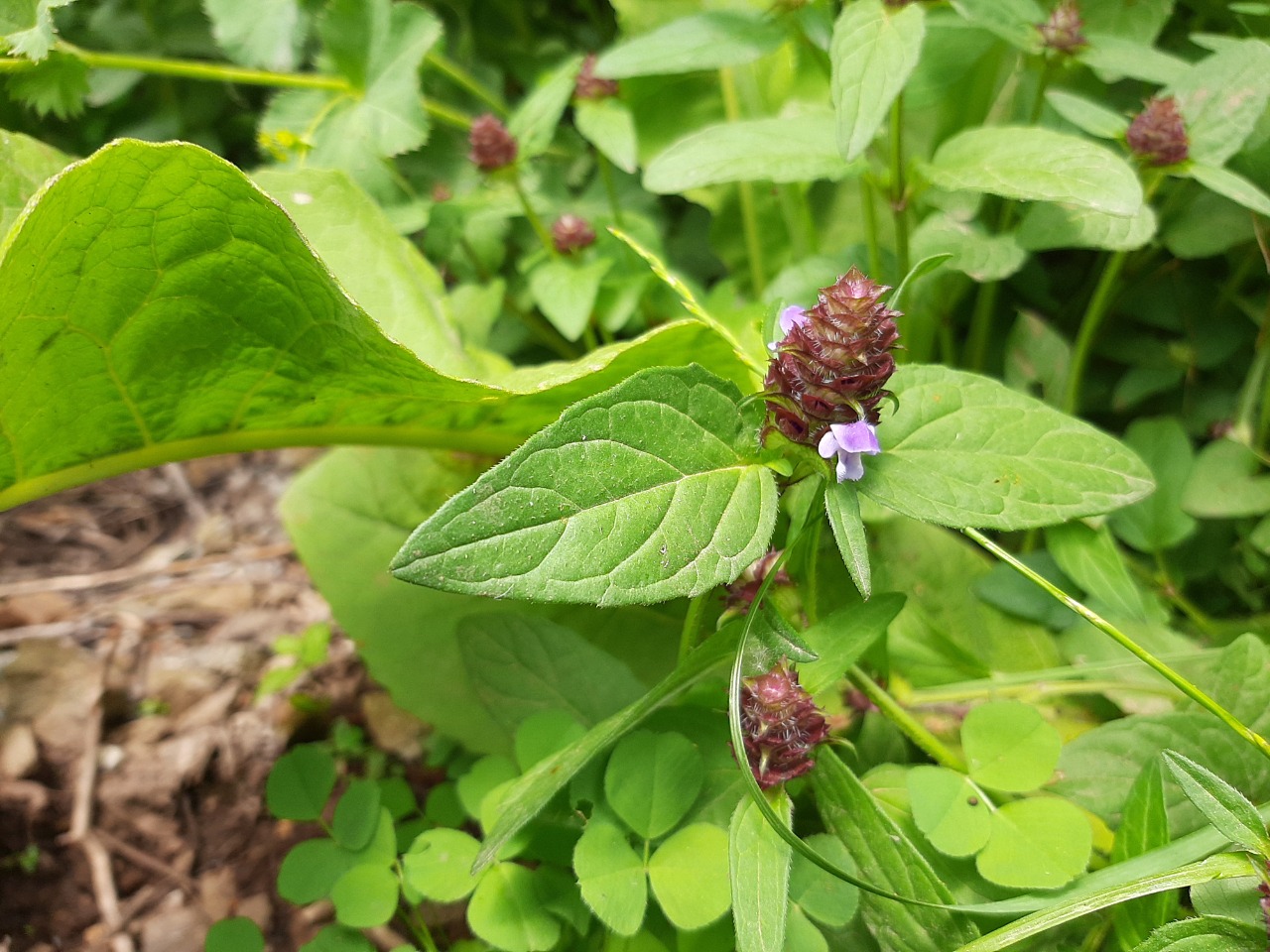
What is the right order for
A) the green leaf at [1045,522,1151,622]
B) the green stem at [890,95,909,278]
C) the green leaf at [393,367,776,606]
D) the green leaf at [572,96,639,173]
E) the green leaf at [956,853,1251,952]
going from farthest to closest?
the green leaf at [572,96,639,173] < the green stem at [890,95,909,278] < the green leaf at [1045,522,1151,622] < the green leaf at [956,853,1251,952] < the green leaf at [393,367,776,606]

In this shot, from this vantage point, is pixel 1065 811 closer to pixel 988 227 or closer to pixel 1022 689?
pixel 1022 689

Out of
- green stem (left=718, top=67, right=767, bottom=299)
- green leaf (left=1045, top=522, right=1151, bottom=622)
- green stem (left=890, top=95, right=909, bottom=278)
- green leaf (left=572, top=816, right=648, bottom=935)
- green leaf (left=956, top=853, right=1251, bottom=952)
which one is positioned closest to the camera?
green leaf (left=956, top=853, right=1251, bottom=952)

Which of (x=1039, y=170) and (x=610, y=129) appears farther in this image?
(x=610, y=129)

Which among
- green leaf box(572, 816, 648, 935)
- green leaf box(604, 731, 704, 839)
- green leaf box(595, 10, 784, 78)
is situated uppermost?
green leaf box(595, 10, 784, 78)

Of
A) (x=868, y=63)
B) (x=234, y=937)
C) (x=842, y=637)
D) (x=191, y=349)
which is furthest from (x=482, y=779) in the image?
(x=868, y=63)

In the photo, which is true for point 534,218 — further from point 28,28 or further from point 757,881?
point 757,881

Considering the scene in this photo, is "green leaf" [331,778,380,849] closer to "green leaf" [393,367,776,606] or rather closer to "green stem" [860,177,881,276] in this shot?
"green leaf" [393,367,776,606]

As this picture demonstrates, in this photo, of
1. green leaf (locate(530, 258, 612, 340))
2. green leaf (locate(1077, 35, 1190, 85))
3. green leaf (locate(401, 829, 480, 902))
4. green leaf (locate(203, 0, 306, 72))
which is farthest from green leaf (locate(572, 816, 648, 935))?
green leaf (locate(203, 0, 306, 72))

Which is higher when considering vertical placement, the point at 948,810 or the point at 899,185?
the point at 899,185
